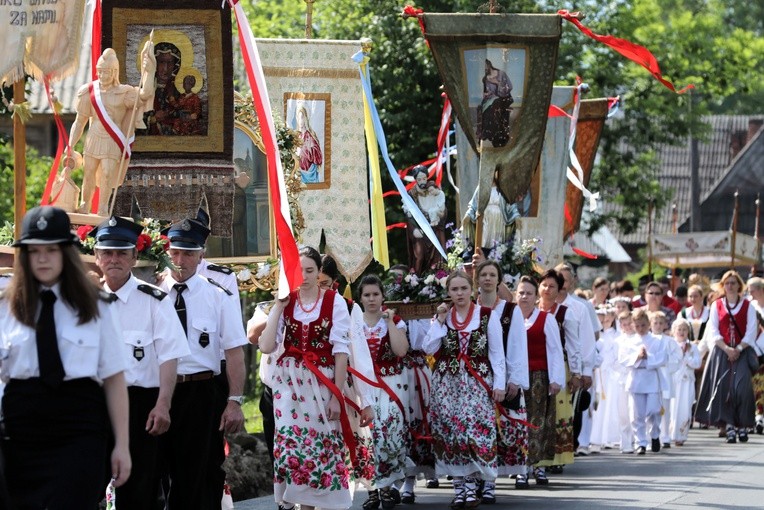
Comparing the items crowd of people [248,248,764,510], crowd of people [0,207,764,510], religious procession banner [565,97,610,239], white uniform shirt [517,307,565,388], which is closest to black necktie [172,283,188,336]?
crowd of people [0,207,764,510]

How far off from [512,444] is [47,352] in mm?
7451

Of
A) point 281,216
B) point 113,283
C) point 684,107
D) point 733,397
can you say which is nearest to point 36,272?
point 113,283

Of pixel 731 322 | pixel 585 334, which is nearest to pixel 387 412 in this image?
pixel 585 334

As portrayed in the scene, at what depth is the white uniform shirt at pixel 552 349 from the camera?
15.1 m

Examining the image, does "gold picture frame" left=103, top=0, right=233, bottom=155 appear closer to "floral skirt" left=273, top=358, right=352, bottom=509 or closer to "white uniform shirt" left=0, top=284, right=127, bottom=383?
"floral skirt" left=273, top=358, right=352, bottom=509

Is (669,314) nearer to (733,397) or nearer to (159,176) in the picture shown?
(733,397)

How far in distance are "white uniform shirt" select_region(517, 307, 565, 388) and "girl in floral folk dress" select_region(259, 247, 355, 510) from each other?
160 inches

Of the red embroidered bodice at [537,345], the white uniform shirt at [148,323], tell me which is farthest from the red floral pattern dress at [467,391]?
the white uniform shirt at [148,323]

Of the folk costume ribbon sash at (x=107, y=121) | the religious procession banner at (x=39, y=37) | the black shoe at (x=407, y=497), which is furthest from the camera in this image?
the black shoe at (x=407, y=497)

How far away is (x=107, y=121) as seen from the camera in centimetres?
1216

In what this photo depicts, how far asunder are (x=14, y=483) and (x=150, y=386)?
6.73ft

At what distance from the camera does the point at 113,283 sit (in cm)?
898

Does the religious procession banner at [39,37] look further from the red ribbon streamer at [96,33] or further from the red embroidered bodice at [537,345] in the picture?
the red embroidered bodice at [537,345]

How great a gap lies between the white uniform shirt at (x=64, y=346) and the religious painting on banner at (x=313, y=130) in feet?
31.0
